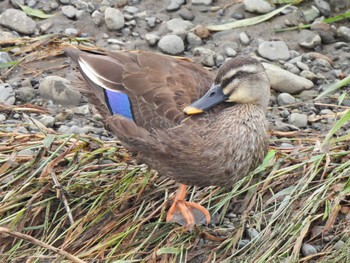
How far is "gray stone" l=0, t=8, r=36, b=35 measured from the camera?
6.22 m

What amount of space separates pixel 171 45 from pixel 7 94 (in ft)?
4.10

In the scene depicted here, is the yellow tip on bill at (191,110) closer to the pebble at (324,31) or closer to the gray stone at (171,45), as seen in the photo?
the gray stone at (171,45)

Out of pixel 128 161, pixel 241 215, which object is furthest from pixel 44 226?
pixel 241 215

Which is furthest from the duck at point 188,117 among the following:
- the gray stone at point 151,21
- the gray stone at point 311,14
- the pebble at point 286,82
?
the gray stone at point 311,14

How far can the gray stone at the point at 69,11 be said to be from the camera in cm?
639

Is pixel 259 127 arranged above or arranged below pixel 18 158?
above

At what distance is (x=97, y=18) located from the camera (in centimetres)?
634

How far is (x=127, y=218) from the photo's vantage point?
178 inches

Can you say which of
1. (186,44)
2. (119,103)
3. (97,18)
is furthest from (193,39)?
(119,103)

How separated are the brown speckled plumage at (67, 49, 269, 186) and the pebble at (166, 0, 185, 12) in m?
1.88

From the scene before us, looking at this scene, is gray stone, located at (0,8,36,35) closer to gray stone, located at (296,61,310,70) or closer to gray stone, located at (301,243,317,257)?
gray stone, located at (296,61,310,70)

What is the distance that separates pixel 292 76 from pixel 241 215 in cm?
152

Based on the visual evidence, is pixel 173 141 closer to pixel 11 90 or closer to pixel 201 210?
pixel 201 210

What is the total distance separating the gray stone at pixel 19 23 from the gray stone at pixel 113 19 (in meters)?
0.55
